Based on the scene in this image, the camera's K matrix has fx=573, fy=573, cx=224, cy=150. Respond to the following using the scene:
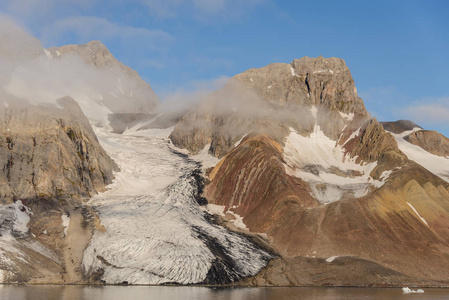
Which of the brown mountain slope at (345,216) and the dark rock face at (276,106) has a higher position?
the dark rock face at (276,106)

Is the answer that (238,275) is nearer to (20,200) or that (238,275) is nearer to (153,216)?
(153,216)

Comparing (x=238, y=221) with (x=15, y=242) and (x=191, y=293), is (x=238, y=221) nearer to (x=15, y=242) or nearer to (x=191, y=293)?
(x=191, y=293)

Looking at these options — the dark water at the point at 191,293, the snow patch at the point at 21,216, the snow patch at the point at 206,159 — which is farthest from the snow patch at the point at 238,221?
the snow patch at the point at 21,216

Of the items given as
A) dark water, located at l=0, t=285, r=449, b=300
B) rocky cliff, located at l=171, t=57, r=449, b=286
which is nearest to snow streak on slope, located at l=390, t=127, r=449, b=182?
rocky cliff, located at l=171, t=57, r=449, b=286

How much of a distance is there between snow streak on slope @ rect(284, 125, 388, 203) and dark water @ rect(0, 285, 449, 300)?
4985cm

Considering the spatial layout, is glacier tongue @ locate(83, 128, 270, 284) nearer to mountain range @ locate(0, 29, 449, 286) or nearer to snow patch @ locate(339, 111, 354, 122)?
mountain range @ locate(0, 29, 449, 286)

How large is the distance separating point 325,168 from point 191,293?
83.8 meters

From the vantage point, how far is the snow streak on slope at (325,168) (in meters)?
147

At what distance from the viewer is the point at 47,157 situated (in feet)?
422

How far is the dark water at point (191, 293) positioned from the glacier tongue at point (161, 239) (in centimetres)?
708

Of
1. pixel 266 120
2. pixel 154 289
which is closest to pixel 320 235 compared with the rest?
pixel 154 289

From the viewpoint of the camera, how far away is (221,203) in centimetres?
14038

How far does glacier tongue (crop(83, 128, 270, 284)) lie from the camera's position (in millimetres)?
101188

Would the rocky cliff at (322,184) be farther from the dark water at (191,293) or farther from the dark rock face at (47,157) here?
the dark rock face at (47,157)
